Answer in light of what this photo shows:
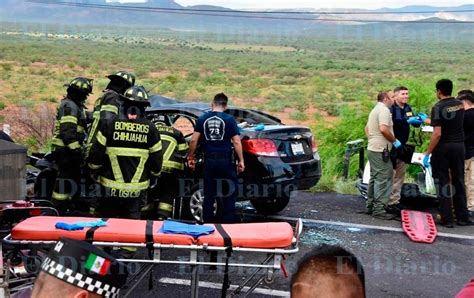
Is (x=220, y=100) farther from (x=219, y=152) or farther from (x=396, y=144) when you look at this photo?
(x=396, y=144)

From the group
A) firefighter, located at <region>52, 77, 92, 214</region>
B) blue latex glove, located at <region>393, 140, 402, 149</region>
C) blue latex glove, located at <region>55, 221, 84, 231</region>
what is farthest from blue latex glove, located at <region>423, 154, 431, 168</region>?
blue latex glove, located at <region>55, 221, 84, 231</region>

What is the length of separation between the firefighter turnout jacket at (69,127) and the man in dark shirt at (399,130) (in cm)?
405

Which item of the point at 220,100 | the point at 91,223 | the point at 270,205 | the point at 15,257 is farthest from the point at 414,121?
the point at 15,257

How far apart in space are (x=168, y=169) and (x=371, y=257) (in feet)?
7.50

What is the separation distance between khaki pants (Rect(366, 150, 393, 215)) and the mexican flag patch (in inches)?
263

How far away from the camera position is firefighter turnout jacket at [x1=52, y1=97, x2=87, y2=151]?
656 cm

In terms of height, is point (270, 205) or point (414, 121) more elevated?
point (414, 121)

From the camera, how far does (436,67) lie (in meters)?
52.5

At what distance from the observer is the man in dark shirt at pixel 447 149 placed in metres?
8.08

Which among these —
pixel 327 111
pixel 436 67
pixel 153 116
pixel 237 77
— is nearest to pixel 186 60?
pixel 237 77

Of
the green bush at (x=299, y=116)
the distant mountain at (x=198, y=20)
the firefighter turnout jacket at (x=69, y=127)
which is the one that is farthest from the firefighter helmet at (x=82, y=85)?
the distant mountain at (x=198, y=20)

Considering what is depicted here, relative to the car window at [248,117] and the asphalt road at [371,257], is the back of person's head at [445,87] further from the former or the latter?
the car window at [248,117]

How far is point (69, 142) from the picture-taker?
6.55m

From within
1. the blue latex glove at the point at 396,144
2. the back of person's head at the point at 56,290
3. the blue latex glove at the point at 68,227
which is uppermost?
the back of person's head at the point at 56,290
